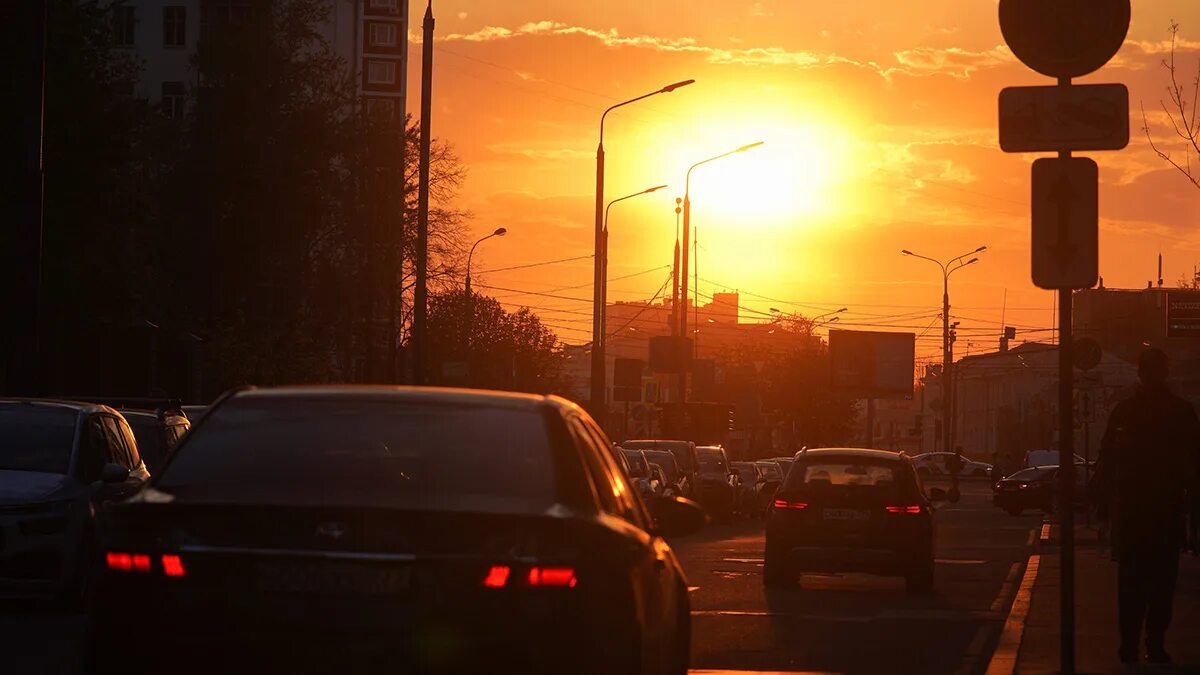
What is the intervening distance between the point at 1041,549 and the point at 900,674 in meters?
18.6

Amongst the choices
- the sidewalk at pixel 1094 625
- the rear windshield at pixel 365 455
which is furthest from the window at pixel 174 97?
the rear windshield at pixel 365 455

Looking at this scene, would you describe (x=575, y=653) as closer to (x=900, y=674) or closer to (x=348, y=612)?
(x=348, y=612)

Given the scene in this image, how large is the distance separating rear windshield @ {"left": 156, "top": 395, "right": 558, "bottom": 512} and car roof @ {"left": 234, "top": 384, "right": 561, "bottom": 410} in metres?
0.04

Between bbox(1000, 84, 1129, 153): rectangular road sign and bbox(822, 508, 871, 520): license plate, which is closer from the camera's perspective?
bbox(1000, 84, 1129, 153): rectangular road sign

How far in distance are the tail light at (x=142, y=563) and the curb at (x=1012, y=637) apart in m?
6.79

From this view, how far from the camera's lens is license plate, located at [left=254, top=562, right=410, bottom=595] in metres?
6.03

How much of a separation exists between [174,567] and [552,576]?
1.13m

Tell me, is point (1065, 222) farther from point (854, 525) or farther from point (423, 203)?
point (423, 203)

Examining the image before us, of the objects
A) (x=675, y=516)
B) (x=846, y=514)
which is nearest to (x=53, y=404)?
(x=846, y=514)

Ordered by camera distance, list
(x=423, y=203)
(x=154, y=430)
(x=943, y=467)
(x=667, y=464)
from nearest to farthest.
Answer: (x=154, y=430), (x=423, y=203), (x=667, y=464), (x=943, y=467)

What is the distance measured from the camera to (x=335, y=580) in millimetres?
6031

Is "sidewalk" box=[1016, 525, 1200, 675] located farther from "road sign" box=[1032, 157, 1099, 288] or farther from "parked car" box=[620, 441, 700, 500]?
"parked car" box=[620, 441, 700, 500]

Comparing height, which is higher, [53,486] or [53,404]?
[53,404]

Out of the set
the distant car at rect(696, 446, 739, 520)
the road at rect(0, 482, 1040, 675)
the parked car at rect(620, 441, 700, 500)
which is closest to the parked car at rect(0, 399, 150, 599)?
the road at rect(0, 482, 1040, 675)
